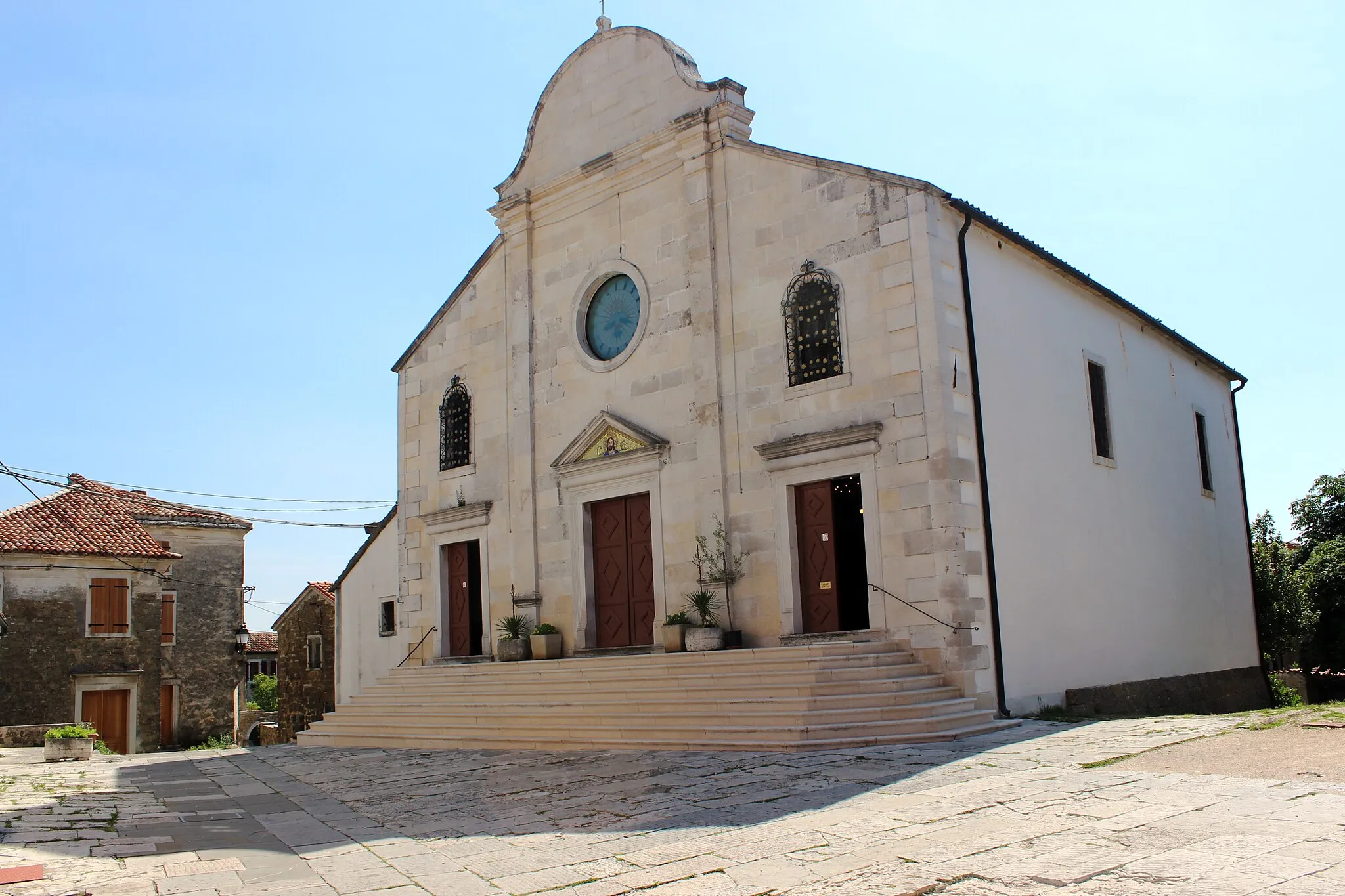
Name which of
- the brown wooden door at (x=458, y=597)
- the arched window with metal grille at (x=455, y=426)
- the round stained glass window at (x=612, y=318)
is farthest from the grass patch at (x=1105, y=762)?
the arched window with metal grille at (x=455, y=426)

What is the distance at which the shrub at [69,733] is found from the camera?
1677cm

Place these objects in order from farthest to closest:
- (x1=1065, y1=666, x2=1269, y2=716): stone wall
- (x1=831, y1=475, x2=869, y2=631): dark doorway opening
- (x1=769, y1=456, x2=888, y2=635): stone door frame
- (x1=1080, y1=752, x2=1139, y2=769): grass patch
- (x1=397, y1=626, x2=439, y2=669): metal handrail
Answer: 1. (x1=397, y1=626, x2=439, y2=669): metal handrail
2. (x1=1065, y1=666, x2=1269, y2=716): stone wall
3. (x1=831, y1=475, x2=869, y2=631): dark doorway opening
4. (x1=769, y1=456, x2=888, y2=635): stone door frame
5. (x1=1080, y1=752, x2=1139, y2=769): grass patch

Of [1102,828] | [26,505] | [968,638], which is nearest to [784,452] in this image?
[968,638]

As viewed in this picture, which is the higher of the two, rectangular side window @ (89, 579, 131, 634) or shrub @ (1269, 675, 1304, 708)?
rectangular side window @ (89, 579, 131, 634)

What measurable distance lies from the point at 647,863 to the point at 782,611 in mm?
8635

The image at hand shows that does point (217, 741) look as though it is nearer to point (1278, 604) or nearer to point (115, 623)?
point (115, 623)

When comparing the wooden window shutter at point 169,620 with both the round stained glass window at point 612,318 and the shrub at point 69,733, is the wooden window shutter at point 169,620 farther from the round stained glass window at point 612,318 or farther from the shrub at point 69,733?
the round stained glass window at point 612,318

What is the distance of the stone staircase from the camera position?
11805mm

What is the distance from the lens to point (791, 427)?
15.3 metres

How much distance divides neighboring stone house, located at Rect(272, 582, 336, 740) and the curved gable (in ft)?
60.6

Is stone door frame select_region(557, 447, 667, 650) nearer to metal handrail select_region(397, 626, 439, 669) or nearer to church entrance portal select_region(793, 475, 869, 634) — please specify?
church entrance portal select_region(793, 475, 869, 634)

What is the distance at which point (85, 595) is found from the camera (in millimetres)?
28141

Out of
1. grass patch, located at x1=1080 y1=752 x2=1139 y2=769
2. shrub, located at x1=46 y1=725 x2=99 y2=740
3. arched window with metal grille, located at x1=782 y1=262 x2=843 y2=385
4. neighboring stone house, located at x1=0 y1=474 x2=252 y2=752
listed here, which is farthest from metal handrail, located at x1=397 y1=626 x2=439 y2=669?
grass patch, located at x1=1080 y1=752 x2=1139 y2=769

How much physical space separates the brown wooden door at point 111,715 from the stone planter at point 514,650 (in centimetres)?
A: 1578
